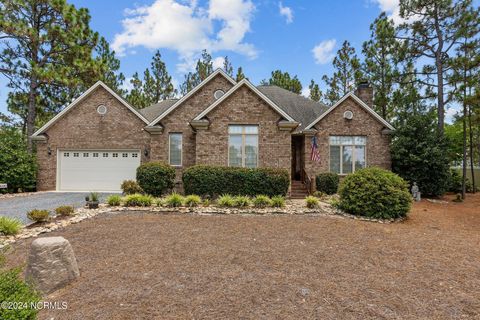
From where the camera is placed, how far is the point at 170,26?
16047 millimetres

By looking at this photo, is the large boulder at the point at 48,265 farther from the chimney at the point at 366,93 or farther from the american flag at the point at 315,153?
the chimney at the point at 366,93

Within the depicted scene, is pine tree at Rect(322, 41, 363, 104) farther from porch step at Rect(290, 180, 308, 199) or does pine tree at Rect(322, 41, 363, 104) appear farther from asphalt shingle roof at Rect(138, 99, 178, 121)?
asphalt shingle roof at Rect(138, 99, 178, 121)

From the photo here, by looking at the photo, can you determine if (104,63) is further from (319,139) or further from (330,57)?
(330,57)

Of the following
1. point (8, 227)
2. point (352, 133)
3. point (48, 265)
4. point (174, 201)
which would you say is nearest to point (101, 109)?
point (174, 201)

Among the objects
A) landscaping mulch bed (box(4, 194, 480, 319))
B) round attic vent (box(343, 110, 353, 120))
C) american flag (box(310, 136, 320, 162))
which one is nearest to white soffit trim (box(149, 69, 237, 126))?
american flag (box(310, 136, 320, 162))

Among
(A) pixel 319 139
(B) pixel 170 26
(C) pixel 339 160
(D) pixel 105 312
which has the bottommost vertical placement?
(D) pixel 105 312

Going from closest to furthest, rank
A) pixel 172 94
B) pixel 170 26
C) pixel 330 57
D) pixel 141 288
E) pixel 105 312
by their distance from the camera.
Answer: pixel 105 312, pixel 141 288, pixel 170 26, pixel 330 57, pixel 172 94

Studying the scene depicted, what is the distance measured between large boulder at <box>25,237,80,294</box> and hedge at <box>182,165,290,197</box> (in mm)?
6833

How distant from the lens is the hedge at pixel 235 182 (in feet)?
34.6

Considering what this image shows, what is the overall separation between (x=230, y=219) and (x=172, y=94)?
70.4 ft

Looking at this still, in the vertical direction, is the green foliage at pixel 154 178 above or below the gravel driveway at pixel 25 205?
above

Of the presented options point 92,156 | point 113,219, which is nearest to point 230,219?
point 113,219

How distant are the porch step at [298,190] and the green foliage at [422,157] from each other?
536 centimetres

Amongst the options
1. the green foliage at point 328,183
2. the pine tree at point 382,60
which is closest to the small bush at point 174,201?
the green foliage at point 328,183
